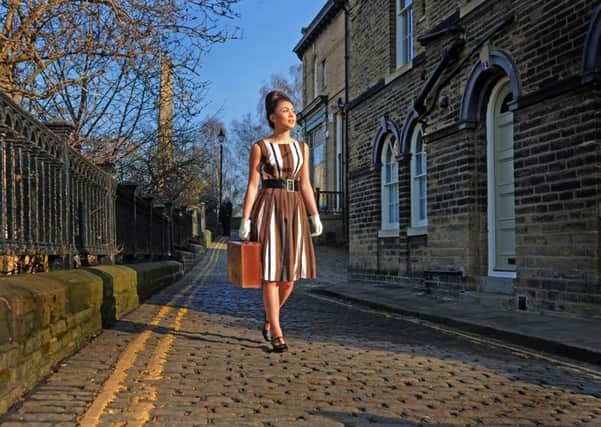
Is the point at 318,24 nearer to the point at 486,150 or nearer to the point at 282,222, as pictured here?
the point at 486,150

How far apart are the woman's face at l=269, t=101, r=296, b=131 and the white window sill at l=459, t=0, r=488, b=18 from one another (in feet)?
21.7

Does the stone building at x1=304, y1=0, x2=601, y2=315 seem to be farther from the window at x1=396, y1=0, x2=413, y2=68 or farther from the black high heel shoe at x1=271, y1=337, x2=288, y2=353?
the black high heel shoe at x1=271, y1=337, x2=288, y2=353

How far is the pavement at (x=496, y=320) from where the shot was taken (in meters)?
6.80

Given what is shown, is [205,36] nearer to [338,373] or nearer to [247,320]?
[247,320]

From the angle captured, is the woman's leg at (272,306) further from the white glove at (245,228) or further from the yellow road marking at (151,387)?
the yellow road marking at (151,387)

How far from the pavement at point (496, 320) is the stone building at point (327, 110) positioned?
17.5m

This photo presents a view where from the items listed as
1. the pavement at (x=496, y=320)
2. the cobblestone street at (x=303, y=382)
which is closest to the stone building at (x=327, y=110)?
the pavement at (x=496, y=320)

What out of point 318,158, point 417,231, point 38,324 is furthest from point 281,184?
point 318,158

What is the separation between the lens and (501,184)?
11633 mm

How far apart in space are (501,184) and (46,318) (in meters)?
8.54

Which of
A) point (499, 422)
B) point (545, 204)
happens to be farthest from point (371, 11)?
point (499, 422)

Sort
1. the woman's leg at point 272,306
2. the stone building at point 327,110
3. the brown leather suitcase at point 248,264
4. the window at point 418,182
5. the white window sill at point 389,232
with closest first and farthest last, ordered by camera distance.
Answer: the brown leather suitcase at point 248,264 → the woman's leg at point 272,306 → the window at point 418,182 → the white window sill at point 389,232 → the stone building at point 327,110

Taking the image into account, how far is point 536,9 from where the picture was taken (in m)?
10.2

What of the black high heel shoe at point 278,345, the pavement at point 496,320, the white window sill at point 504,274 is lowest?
the pavement at point 496,320
